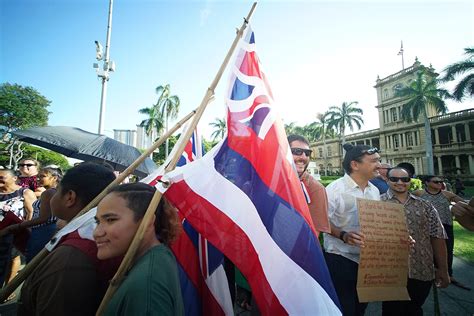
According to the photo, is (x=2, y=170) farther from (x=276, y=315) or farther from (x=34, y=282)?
(x=276, y=315)

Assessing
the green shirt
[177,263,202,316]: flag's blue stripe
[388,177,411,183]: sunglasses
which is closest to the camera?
the green shirt

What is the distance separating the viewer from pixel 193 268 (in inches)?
79.0

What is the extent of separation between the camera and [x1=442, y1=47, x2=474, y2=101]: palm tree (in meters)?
22.6

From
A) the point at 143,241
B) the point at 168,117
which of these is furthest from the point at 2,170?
the point at 168,117

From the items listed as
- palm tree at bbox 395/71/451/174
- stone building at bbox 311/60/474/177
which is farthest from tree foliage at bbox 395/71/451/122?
stone building at bbox 311/60/474/177

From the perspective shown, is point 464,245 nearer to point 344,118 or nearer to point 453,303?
point 453,303

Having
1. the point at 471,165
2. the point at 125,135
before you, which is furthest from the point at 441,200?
the point at 125,135

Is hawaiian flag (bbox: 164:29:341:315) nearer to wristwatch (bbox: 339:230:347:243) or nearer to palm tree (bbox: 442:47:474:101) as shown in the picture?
wristwatch (bbox: 339:230:347:243)

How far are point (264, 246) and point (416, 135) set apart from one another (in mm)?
46280

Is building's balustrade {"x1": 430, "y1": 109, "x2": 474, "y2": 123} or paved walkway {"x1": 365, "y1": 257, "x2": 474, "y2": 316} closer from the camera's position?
paved walkway {"x1": 365, "y1": 257, "x2": 474, "y2": 316}

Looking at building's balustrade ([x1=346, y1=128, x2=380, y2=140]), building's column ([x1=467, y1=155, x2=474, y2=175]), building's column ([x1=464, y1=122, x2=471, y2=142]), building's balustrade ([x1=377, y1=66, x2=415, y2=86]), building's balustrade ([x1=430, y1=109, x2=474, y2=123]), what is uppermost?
building's balustrade ([x1=377, y1=66, x2=415, y2=86])

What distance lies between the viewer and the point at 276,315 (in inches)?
56.3

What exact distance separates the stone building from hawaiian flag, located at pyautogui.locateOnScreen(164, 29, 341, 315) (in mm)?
42546

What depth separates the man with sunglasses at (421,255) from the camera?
2512 millimetres
